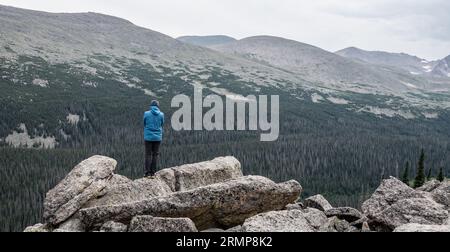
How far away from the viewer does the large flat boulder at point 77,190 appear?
23.4m

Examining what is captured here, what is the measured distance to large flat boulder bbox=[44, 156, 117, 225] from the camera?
2339 cm

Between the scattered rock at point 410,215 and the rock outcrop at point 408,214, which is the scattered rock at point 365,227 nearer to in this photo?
the rock outcrop at point 408,214

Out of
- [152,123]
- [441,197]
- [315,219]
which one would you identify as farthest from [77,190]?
[441,197]

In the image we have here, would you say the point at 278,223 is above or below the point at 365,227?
above

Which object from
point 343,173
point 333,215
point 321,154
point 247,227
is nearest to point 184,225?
point 247,227

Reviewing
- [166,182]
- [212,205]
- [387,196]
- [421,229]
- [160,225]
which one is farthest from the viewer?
[166,182]

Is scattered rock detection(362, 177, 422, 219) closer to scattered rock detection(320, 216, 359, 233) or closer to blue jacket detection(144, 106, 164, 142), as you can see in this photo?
scattered rock detection(320, 216, 359, 233)

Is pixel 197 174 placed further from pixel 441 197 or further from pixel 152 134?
pixel 441 197

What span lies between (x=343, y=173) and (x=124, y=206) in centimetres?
16517

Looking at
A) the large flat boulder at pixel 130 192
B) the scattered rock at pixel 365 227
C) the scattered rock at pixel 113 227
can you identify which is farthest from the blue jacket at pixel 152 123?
the scattered rock at pixel 365 227

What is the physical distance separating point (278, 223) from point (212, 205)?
4.25m

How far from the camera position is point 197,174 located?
1117 inches

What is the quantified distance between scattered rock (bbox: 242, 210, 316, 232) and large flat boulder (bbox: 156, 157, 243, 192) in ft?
26.2

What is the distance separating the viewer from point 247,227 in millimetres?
19797
